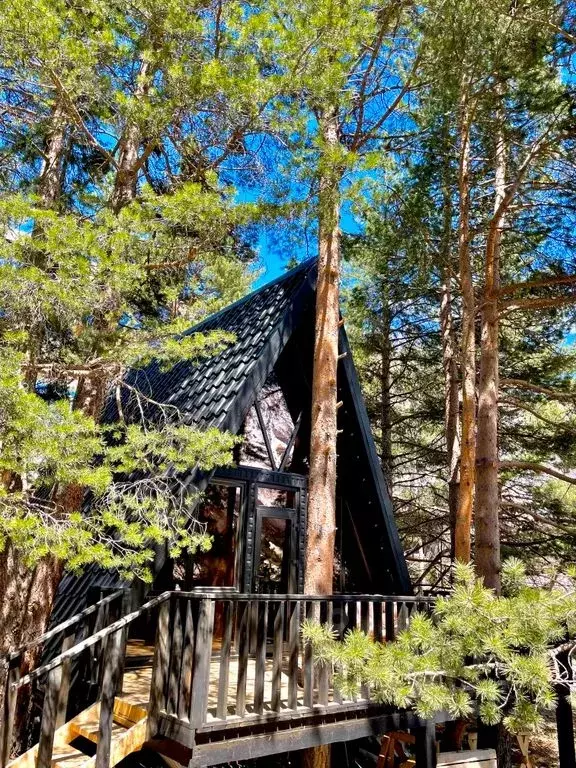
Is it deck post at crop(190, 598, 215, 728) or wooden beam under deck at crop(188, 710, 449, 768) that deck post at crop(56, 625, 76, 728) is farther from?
wooden beam under deck at crop(188, 710, 449, 768)

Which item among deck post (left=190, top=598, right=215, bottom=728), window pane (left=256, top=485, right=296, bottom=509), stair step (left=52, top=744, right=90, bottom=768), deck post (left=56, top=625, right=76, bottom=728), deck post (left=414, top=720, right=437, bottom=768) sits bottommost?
deck post (left=414, top=720, right=437, bottom=768)

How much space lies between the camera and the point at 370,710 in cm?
535

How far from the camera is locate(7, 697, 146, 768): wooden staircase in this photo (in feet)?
13.5

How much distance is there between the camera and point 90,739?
4.52 metres

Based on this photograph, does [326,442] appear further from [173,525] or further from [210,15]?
[210,15]

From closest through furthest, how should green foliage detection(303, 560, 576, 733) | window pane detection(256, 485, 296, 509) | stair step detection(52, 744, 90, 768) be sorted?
green foliage detection(303, 560, 576, 733) < stair step detection(52, 744, 90, 768) < window pane detection(256, 485, 296, 509)

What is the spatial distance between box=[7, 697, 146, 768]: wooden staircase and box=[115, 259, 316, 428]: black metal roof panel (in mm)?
2779

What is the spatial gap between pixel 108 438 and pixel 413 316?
31.3ft

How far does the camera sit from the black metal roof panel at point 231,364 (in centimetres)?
656

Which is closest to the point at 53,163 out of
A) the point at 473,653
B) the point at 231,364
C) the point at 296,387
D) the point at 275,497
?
the point at 231,364

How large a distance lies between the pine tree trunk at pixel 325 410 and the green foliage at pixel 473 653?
8.23 feet

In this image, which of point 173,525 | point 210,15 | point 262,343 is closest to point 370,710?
point 173,525

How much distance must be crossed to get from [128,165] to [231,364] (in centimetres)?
Answer: 275

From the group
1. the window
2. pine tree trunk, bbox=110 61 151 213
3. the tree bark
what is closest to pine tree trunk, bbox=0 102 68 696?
pine tree trunk, bbox=110 61 151 213
